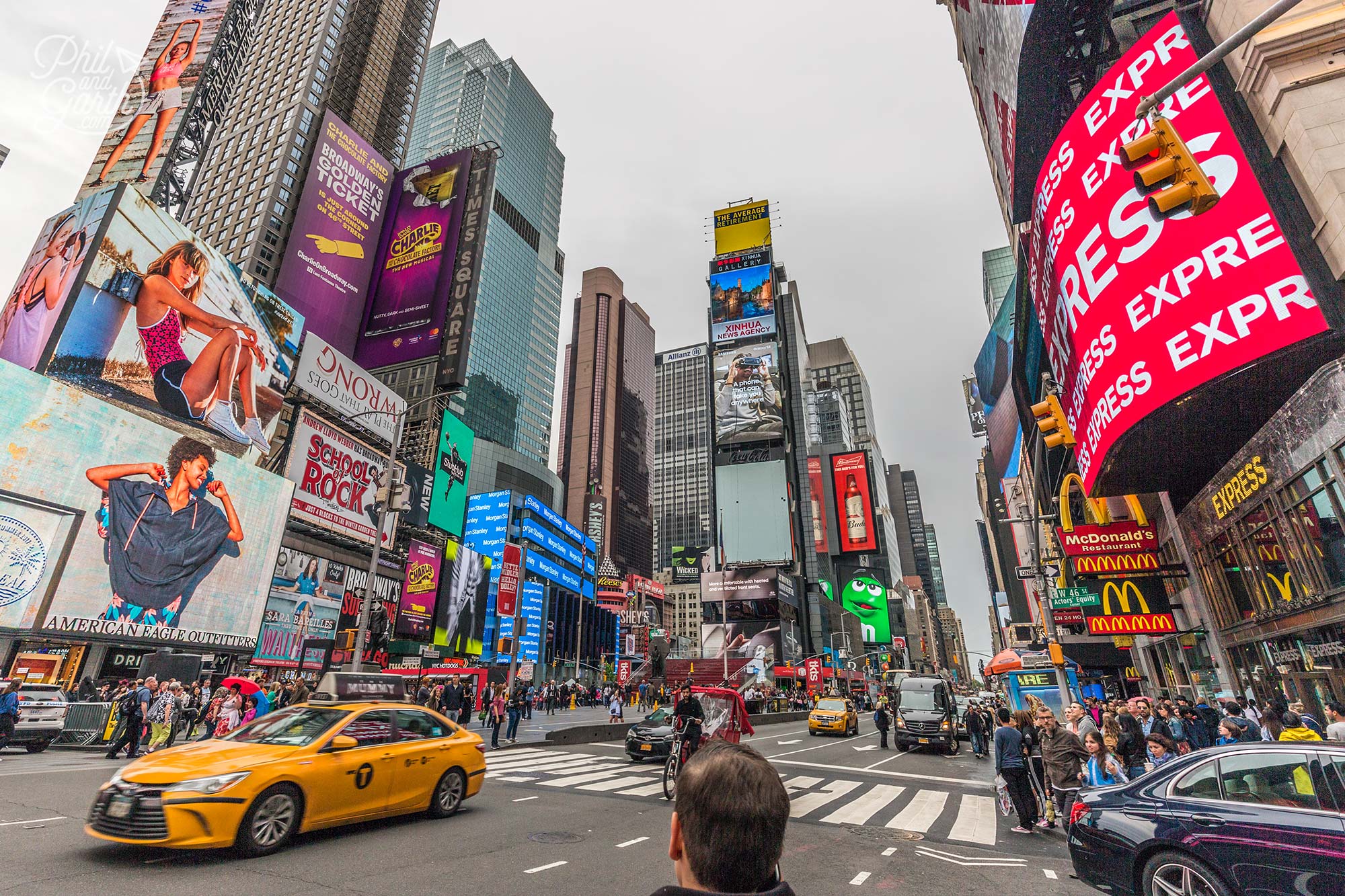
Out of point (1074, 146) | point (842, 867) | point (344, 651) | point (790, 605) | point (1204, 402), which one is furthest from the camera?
point (790, 605)

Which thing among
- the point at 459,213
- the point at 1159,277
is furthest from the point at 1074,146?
the point at 459,213

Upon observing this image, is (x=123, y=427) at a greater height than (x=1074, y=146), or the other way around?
(x=1074, y=146)

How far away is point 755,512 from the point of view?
86.9 m

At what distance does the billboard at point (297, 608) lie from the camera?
36.6 metres

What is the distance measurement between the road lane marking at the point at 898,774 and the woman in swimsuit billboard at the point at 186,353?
3488cm

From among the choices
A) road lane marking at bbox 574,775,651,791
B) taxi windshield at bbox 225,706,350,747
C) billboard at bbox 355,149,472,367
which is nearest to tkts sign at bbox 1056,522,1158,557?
road lane marking at bbox 574,775,651,791

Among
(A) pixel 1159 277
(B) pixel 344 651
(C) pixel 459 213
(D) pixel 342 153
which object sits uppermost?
(D) pixel 342 153

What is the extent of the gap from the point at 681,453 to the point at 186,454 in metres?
155

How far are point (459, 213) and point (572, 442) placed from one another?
138m

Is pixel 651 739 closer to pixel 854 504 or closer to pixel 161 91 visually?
pixel 161 91

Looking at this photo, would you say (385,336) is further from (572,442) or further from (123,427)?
(572,442)

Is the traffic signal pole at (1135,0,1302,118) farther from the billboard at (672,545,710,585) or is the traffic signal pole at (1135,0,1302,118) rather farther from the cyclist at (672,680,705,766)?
the billboard at (672,545,710,585)

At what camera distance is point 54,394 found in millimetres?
26391

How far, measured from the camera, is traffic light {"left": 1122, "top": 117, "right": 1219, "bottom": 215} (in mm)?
5434
